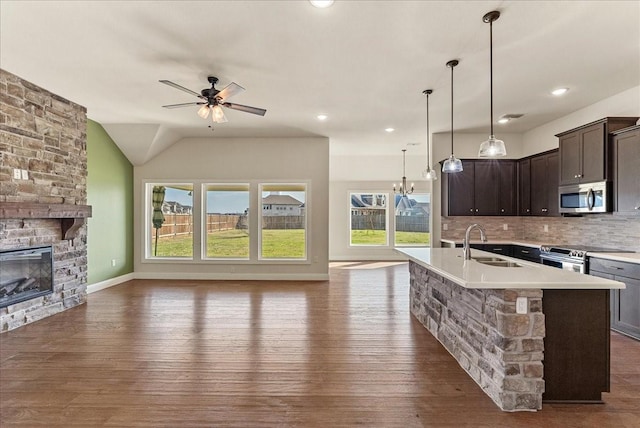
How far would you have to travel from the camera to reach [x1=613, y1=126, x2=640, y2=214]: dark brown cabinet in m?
3.74

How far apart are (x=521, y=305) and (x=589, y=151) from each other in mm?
3357

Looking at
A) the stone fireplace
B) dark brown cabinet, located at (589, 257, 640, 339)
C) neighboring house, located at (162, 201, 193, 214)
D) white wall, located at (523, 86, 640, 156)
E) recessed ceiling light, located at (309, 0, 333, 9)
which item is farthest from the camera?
neighboring house, located at (162, 201, 193, 214)

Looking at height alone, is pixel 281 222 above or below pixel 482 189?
below

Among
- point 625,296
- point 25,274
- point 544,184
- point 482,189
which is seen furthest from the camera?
point 482,189

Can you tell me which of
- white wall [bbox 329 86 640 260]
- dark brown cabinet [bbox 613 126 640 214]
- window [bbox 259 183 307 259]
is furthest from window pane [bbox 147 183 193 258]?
dark brown cabinet [bbox 613 126 640 214]

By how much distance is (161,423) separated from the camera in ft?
7.06

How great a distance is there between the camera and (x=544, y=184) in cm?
548

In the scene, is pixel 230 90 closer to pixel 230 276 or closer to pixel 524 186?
pixel 230 276

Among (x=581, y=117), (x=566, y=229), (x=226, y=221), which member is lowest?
(x=566, y=229)

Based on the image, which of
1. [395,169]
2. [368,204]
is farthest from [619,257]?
[368,204]

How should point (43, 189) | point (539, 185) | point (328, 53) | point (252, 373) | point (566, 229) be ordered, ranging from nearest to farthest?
point (252, 373), point (328, 53), point (43, 189), point (566, 229), point (539, 185)

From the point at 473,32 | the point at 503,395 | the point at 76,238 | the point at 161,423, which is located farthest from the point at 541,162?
the point at 76,238

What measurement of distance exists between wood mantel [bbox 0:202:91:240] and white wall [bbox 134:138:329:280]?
2037 mm

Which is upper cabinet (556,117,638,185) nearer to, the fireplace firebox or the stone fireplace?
the stone fireplace
